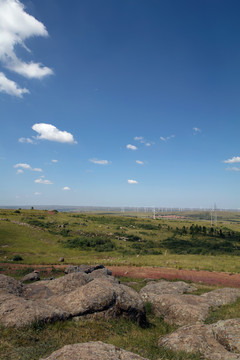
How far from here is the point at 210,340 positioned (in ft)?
31.4

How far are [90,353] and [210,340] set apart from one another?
6019 mm

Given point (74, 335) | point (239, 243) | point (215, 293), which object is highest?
point (74, 335)

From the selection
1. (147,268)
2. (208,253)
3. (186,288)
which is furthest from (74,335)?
(208,253)

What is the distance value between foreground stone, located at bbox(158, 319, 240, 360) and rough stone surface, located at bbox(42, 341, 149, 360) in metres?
3.40

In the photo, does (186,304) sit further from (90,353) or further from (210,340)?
(90,353)

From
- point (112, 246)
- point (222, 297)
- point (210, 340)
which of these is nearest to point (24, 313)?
point (210, 340)

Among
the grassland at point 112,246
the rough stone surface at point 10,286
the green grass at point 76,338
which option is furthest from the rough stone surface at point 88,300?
the grassland at point 112,246

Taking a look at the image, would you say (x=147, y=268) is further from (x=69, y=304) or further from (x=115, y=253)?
(x=69, y=304)

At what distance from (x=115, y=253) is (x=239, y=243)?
151 ft

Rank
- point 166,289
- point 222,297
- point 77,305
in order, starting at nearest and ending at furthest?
point 77,305 → point 222,297 → point 166,289

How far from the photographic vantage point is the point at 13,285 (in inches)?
634

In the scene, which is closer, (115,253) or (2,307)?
(2,307)

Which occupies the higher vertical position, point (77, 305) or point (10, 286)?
point (77, 305)

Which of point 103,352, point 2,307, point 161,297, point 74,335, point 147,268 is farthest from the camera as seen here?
point 147,268
